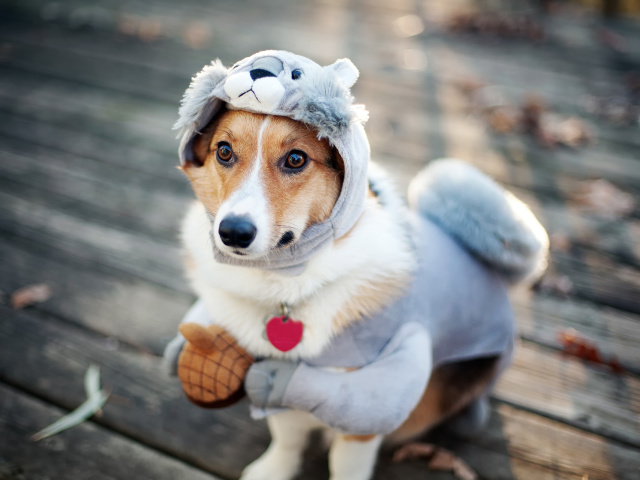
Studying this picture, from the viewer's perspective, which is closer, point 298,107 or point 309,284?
point 298,107

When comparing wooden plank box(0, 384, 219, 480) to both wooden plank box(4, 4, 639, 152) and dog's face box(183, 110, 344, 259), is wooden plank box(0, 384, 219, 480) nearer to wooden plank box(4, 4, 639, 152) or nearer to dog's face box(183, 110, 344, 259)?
dog's face box(183, 110, 344, 259)

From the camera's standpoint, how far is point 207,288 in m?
1.33

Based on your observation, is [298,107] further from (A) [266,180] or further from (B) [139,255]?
(B) [139,255]

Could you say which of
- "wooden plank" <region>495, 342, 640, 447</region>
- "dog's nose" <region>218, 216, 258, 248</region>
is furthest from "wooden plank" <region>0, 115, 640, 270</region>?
"dog's nose" <region>218, 216, 258, 248</region>

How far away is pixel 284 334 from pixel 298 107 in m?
0.57

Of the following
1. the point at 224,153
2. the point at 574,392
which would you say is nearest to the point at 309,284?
the point at 224,153

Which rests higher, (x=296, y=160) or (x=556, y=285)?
(x=296, y=160)

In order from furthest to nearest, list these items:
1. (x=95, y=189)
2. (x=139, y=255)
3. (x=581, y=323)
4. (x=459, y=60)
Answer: (x=459, y=60) < (x=95, y=189) < (x=139, y=255) < (x=581, y=323)

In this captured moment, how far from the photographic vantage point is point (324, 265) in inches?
47.4

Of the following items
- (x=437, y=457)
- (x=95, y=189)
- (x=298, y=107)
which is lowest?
(x=437, y=457)

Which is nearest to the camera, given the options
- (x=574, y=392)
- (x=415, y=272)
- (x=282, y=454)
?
(x=415, y=272)

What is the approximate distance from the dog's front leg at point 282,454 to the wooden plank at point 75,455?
16cm

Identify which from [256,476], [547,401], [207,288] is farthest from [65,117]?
[547,401]

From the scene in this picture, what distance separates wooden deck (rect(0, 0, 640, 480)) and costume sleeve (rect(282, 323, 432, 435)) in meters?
0.51
